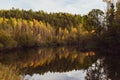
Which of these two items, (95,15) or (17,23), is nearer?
(95,15)

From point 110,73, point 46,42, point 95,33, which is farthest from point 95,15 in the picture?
point 110,73

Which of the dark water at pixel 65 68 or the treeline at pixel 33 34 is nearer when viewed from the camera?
the dark water at pixel 65 68

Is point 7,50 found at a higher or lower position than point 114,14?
lower

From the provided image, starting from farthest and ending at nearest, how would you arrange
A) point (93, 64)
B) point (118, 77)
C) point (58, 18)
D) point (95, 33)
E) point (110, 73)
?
1. point (58, 18)
2. point (95, 33)
3. point (93, 64)
4. point (110, 73)
5. point (118, 77)

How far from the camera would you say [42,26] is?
10462 cm

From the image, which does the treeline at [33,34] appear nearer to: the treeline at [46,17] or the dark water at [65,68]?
the treeline at [46,17]

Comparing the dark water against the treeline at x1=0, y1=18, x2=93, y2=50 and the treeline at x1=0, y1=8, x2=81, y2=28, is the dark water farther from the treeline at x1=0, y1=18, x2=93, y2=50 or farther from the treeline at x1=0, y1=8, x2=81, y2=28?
the treeline at x1=0, y1=8, x2=81, y2=28

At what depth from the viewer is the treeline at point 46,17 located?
114 metres

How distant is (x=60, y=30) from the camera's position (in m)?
108

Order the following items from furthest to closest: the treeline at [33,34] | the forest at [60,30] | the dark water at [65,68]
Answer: the treeline at [33,34] < the forest at [60,30] < the dark water at [65,68]

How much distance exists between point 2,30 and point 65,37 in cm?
2518

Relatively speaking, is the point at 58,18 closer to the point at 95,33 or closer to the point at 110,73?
the point at 95,33

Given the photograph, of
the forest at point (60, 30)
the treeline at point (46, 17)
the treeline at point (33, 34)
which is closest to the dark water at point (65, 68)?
the forest at point (60, 30)

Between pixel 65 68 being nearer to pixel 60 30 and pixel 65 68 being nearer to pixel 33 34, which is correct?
pixel 33 34
